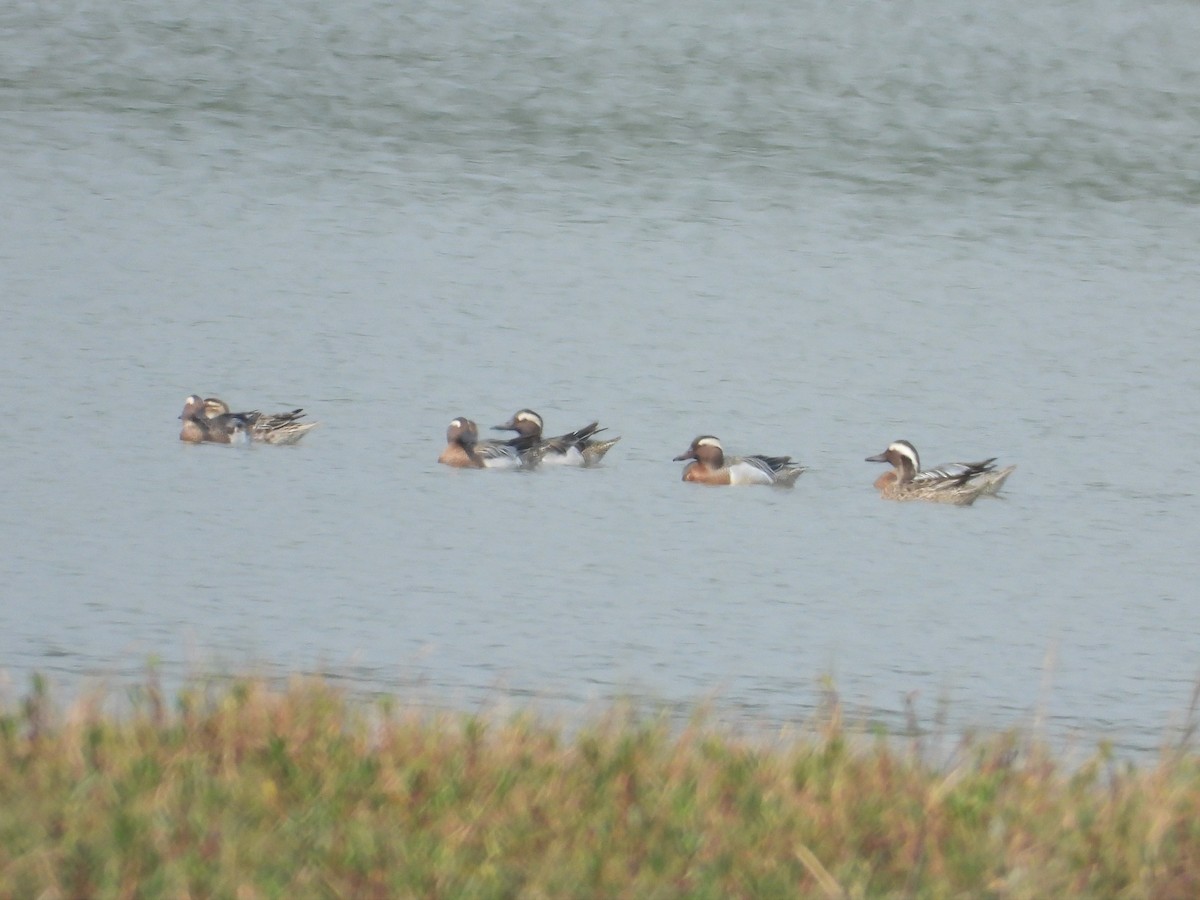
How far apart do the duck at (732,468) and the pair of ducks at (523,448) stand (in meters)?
0.80

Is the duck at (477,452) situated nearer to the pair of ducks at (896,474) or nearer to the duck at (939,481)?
the pair of ducks at (896,474)

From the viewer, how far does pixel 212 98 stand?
1480 inches

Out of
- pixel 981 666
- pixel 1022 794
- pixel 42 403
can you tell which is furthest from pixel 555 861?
pixel 42 403

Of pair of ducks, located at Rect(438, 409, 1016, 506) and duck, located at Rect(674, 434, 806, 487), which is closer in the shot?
pair of ducks, located at Rect(438, 409, 1016, 506)

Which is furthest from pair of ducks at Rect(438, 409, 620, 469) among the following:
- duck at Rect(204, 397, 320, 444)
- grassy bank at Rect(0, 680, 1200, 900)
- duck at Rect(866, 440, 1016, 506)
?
grassy bank at Rect(0, 680, 1200, 900)

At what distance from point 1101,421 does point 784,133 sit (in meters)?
19.1

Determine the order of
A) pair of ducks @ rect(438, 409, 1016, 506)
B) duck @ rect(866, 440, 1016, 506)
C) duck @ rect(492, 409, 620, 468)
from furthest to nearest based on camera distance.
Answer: duck @ rect(492, 409, 620, 468)
pair of ducks @ rect(438, 409, 1016, 506)
duck @ rect(866, 440, 1016, 506)

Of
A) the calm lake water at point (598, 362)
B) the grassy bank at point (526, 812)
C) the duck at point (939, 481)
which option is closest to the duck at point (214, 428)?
the calm lake water at point (598, 362)

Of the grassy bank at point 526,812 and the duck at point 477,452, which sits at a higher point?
the duck at point 477,452

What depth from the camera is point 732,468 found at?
17344 millimetres

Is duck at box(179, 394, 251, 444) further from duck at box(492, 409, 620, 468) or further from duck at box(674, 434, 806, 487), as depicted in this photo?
duck at box(674, 434, 806, 487)

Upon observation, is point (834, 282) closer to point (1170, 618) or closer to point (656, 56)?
point (1170, 618)

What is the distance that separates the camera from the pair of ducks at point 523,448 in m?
17.5

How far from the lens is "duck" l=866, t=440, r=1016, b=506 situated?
17.0 metres
